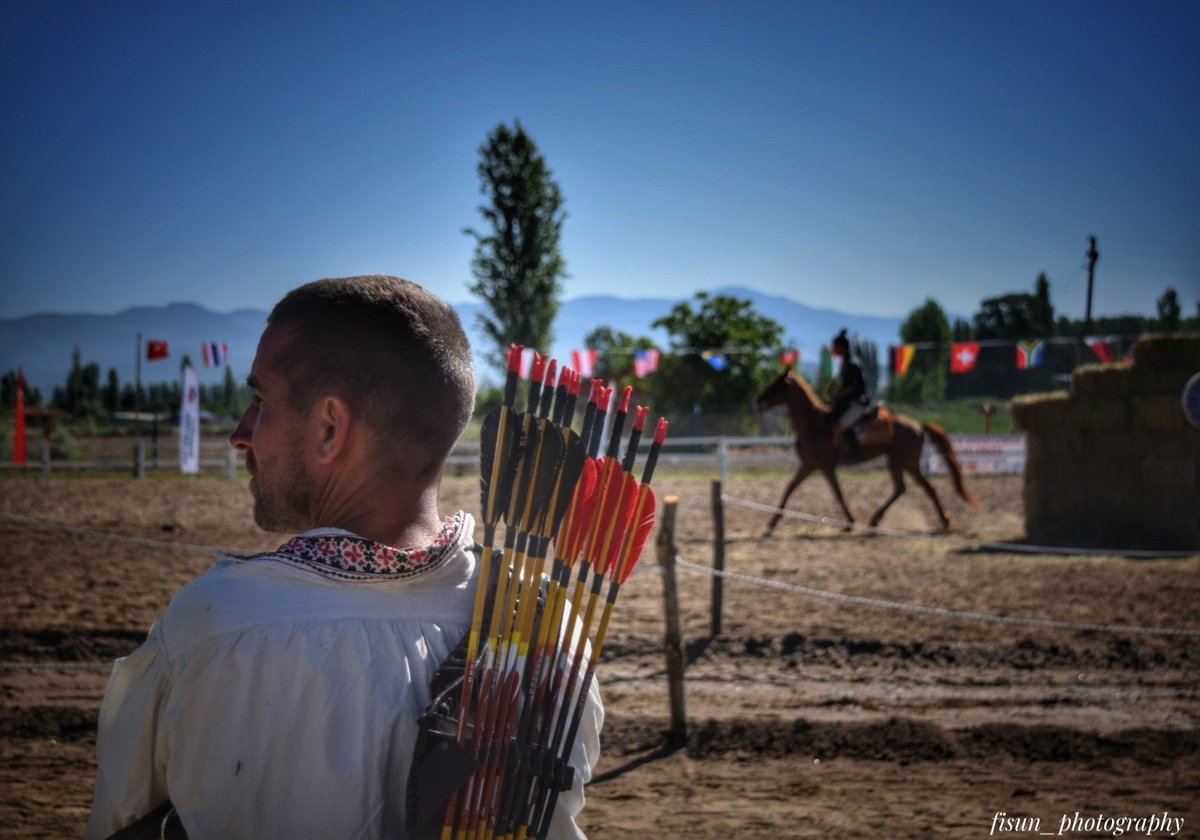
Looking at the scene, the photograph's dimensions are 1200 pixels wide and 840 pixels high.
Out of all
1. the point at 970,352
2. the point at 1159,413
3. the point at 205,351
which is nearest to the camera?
the point at 1159,413

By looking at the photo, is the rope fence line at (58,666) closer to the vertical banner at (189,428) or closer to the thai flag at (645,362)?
the vertical banner at (189,428)

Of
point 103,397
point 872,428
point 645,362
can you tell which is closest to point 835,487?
point 872,428

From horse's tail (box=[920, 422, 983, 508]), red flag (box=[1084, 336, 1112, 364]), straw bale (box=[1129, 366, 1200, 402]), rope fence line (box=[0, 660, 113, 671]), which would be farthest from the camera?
red flag (box=[1084, 336, 1112, 364])

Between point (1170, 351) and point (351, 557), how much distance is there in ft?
39.9

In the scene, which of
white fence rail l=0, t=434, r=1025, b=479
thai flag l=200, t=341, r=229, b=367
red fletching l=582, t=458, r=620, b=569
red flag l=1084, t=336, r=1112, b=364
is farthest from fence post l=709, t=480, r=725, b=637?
red flag l=1084, t=336, r=1112, b=364

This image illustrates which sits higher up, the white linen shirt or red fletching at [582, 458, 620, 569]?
red fletching at [582, 458, 620, 569]

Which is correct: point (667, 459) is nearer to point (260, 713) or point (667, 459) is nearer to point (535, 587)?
point (535, 587)

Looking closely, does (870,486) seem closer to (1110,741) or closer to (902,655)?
(902,655)

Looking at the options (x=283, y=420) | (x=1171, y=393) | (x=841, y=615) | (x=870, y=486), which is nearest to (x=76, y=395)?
(x=870, y=486)

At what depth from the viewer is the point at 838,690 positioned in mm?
5680

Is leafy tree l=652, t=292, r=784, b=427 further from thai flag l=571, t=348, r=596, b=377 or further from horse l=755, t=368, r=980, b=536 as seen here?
horse l=755, t=368, r=980, b=536

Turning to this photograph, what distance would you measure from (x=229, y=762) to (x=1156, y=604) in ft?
27.0

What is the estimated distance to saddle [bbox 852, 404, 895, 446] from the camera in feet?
41.0

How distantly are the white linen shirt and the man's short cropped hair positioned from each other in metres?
0.24
